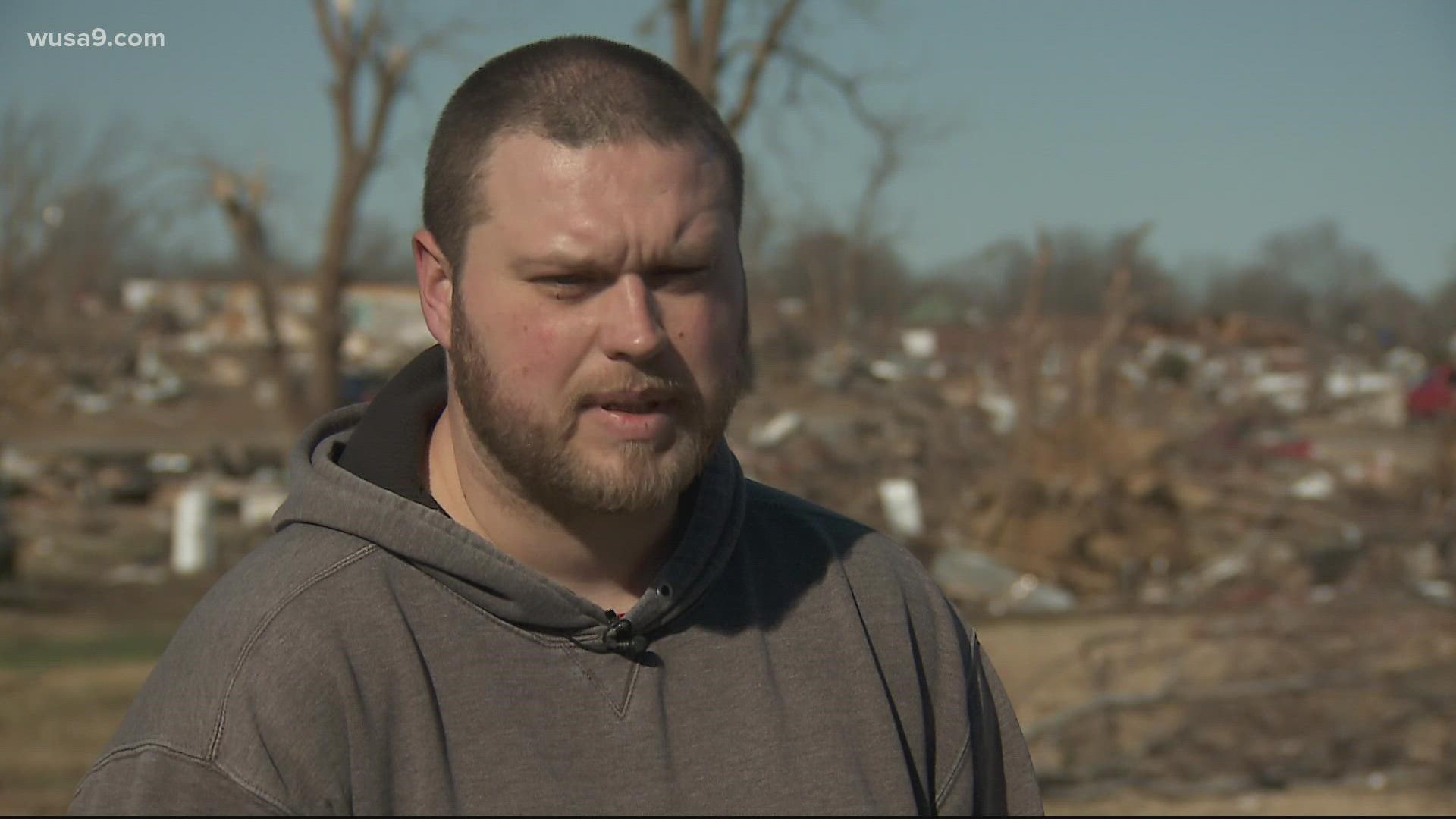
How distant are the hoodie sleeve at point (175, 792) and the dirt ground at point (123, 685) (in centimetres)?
451

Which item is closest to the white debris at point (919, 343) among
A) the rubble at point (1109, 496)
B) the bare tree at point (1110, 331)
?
the rubble at point (1109, 496)

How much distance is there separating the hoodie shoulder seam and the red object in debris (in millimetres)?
19616

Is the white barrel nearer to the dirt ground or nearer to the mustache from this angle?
the dirt ground

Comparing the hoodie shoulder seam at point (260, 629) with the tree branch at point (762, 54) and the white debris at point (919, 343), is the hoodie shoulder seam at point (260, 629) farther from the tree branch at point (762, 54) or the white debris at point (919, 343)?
the white debris at point (919, 343)

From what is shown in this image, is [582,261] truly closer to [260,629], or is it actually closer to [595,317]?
[595,317]

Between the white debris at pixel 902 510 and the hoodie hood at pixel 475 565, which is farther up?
the hoodie hood at pixel 475 565

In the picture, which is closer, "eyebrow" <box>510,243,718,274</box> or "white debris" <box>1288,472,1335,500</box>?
"eyebrow" <box>510,243,718,274</box>

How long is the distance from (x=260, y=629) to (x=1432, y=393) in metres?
22.6

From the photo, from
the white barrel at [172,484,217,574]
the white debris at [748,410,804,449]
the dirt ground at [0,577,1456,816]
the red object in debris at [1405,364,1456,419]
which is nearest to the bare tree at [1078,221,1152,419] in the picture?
the white debris at [748,410,804,449]

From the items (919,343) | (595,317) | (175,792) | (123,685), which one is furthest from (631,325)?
(919,343)

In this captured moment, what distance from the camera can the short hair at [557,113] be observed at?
2047 mm

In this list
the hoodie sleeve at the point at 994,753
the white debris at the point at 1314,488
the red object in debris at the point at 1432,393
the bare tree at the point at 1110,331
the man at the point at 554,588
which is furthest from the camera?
the red object in debris at the point at 1432,393

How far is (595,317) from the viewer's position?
2020 millimetres

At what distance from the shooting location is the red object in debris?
67.8 feet
